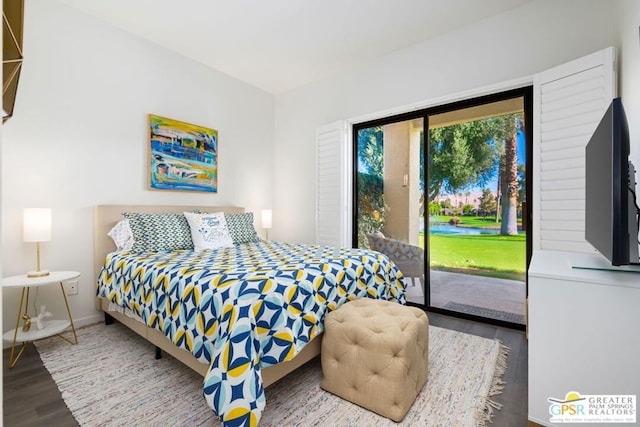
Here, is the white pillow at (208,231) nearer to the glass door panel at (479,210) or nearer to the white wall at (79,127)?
the white wall at (79,127)

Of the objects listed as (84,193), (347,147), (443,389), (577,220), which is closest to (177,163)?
(84,193)

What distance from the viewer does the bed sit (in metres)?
1.39

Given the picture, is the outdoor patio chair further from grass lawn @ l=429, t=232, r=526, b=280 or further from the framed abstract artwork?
the framed abstract artwork

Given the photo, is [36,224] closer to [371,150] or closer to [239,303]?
[239,303]

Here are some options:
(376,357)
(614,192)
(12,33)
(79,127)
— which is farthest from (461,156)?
(79,127)

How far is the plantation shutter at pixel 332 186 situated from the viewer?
3641 mm

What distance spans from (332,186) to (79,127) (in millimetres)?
2522

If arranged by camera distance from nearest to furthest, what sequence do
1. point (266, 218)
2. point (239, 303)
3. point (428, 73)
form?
point (239, 303) → point (428, 73) → point (266, 218)

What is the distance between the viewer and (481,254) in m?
2.98

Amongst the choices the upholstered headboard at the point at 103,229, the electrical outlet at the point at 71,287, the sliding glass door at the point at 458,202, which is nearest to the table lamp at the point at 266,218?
the sliding glass door at the point at 458,202

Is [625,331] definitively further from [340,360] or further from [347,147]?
[347,147]

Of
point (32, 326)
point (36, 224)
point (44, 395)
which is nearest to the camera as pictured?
point (44, 395)

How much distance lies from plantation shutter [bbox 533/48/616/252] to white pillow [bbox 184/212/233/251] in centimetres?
269

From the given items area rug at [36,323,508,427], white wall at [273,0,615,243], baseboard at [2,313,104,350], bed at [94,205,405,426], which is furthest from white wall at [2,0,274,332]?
white wall at [273,0,615,243]
